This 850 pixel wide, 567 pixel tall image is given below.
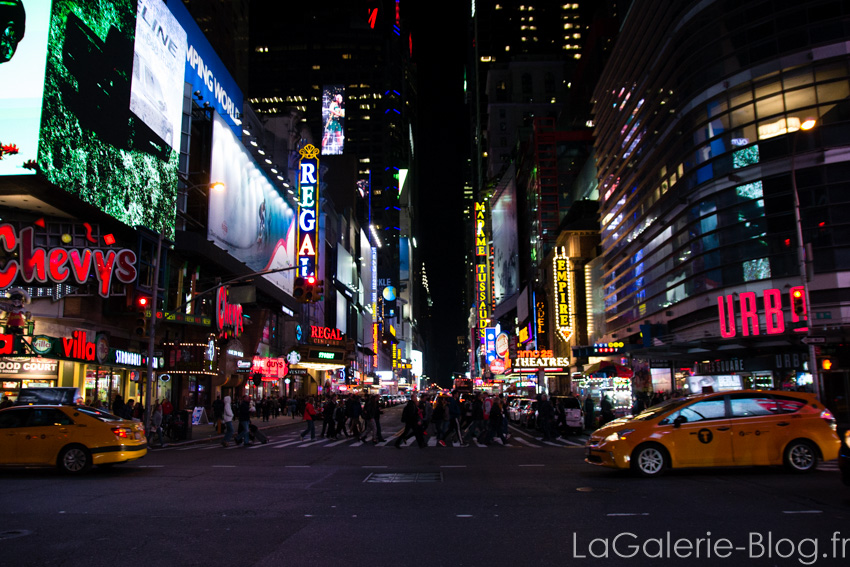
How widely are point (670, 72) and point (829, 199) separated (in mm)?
13678

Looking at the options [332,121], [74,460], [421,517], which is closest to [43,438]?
[74,460]

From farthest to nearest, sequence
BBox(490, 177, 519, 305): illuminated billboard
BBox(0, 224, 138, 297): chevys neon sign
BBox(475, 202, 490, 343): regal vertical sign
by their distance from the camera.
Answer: BBox(475, 202, 490, 343): regal vertical sign, BBox(490, 177, 519, 305): illuminated billboard, BBox(0, 224, 138, 297): chevys neon sign

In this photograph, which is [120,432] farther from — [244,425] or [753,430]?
[753,430]

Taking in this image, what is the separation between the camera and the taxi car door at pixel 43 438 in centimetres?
1459

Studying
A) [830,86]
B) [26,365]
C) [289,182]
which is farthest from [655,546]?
[289,182]

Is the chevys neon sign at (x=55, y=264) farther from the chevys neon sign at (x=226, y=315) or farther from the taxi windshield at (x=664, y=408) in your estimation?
the taxi windshield at (x=664, y=408)

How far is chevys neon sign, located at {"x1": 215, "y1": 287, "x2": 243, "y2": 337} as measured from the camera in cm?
4047

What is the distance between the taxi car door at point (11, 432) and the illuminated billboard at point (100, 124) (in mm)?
13693

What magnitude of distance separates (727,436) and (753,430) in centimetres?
57

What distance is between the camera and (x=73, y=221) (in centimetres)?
2945

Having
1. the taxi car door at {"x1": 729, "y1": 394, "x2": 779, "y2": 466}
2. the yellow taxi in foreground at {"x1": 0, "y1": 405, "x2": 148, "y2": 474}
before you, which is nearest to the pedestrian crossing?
the yellow taxi in foreground at {"x1": 0, "y1": 405, "x2": 148, "y2": 474}

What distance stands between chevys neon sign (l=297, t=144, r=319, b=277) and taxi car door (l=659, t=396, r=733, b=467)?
5094cm

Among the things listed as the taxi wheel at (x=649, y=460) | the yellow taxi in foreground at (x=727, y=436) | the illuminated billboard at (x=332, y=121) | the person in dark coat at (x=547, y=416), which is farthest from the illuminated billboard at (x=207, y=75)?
the illuminated billboard at (x=332, y=121)

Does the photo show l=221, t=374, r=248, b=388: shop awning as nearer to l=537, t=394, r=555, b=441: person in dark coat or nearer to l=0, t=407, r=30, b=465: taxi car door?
l=537, t=394, r=555, b=441: person in dark coat
